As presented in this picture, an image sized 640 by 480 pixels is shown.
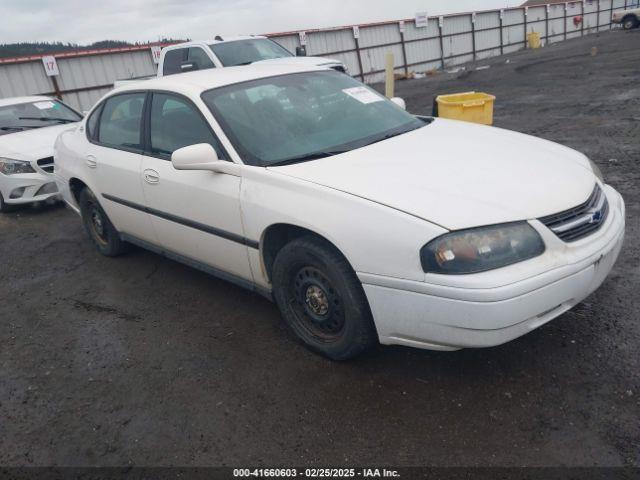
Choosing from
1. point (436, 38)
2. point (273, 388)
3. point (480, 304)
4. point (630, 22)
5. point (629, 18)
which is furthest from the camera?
point (630, 22)

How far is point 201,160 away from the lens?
10.0 feet

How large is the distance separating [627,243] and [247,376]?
292 centimetres

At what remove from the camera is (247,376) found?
2.96 meters

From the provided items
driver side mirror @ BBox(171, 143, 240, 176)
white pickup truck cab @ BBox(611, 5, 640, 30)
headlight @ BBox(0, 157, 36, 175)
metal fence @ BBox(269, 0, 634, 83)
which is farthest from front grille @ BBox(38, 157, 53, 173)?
white pickup truck cab @ BBox(611, 5, 640, 30)

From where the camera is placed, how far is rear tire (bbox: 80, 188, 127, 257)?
15.4 ft

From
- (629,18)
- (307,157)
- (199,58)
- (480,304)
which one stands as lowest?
(629,18)

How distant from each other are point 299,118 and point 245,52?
699 cm

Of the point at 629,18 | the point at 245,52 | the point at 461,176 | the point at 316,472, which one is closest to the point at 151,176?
the point at 461,176

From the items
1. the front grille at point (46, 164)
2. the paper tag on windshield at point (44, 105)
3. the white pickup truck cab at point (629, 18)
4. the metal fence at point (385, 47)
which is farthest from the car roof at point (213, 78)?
the white pickup truck cab at point (629, 18)

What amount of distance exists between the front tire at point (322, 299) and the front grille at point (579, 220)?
960 mm

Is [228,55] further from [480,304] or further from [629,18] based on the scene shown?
[629,18]

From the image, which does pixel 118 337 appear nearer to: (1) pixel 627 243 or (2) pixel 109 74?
(1) pixel 627 243

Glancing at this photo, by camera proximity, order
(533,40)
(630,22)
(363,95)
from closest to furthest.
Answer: (363,95) → (533,40) → (630,22)

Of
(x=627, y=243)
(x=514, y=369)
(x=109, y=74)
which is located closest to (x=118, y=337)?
(x=514, y=369)
